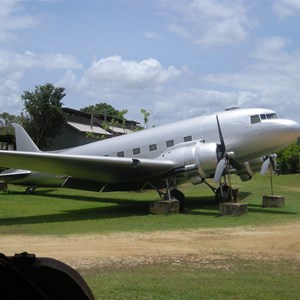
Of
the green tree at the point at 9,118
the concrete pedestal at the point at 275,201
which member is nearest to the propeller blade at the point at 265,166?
the concrete pedestal at the point at 275,201

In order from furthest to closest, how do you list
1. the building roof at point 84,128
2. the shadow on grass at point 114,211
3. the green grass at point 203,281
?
the building roof at point 84,128 < the shadow on grass at point 114,211 < the green grass at point 203,281

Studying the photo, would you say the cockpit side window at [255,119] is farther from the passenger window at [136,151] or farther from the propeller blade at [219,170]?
the passenger window at [136,151]

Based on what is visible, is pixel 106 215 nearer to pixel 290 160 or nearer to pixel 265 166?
pixel 265 166

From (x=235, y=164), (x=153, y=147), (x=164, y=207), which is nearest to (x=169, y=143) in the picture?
(x=153, y=147)

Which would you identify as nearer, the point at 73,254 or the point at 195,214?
the point at 73,254

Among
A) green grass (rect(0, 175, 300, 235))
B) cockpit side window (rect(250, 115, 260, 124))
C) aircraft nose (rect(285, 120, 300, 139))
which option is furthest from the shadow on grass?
cockpit side window (rect(250, 115, 260, 124))

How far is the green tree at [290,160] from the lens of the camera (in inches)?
1859

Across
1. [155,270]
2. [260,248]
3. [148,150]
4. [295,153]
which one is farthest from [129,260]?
[295,153]

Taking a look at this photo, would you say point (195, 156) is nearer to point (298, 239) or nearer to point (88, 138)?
point (298, 239)

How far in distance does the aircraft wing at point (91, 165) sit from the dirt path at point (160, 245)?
15.3 ft

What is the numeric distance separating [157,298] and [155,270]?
210 centimetres

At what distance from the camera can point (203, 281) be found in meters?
6.94

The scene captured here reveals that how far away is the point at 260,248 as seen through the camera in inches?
399

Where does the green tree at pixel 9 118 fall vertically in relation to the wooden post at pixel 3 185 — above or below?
above
